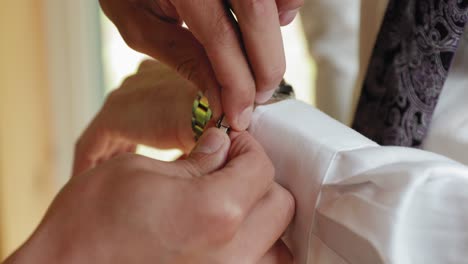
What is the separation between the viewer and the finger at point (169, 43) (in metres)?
0.48

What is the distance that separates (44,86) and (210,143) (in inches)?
44.4

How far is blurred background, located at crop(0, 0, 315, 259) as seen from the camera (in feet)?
4.59

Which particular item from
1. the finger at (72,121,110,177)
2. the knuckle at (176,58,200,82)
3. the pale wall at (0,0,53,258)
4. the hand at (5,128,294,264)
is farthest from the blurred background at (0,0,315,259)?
the hand at (5,128,294,264)

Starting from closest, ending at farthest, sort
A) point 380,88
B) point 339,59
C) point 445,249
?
point 445,249, point 380,88, point 339,59

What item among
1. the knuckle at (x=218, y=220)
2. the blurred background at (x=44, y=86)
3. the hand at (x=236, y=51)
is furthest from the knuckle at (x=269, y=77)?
the blurred background at (x=44, y=86)

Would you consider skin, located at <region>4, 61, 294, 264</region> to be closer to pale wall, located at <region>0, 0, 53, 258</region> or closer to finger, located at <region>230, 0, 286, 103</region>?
finger, located at <region>230, 0, 286, 103</region>

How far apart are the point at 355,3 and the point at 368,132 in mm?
157

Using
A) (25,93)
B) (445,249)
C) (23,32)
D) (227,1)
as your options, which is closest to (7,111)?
(25,93)

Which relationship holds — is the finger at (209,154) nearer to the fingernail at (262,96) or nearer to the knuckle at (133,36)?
the fingernail at (262,96)

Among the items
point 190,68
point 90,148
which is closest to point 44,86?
point 90,148

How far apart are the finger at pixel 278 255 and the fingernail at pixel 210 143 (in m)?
0.08

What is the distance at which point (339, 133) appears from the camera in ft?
1.46

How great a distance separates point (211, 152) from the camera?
1.43ft

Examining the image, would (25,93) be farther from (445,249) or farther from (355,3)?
(445,249)
